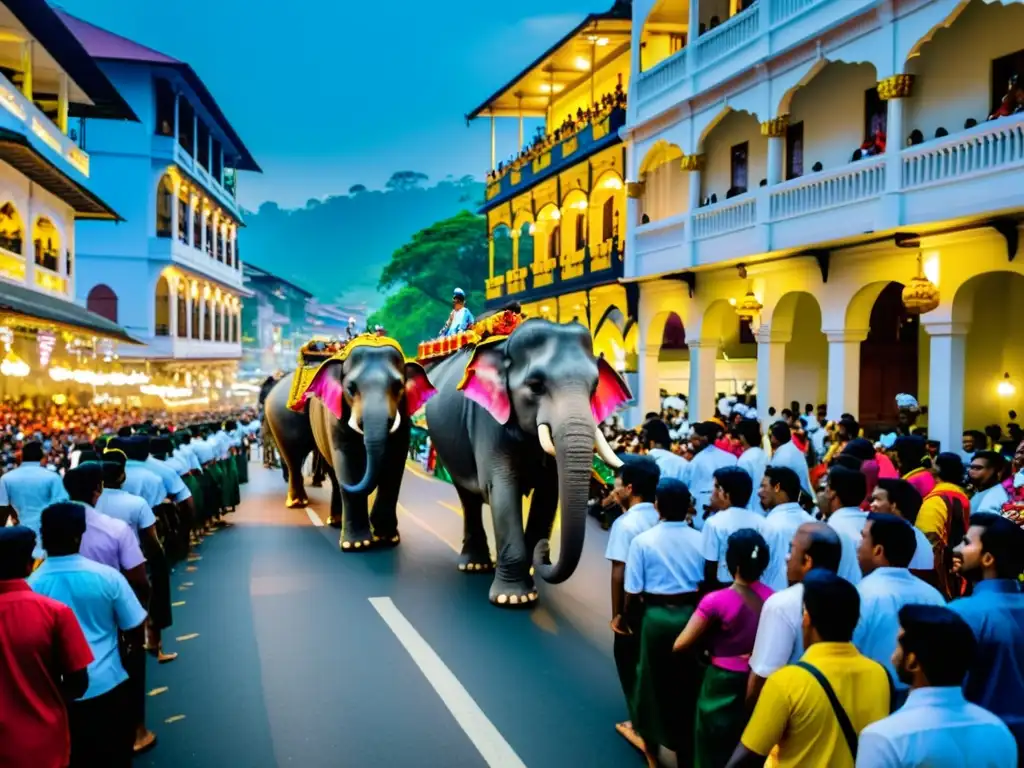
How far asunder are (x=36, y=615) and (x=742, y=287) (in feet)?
55.4

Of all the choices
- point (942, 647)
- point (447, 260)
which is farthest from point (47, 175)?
point (447, 260)

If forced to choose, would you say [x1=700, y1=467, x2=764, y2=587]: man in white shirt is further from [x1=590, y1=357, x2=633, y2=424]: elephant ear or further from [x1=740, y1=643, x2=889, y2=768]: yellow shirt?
[x1=590, y1=357, x2=633, y2=424]: elephant ear

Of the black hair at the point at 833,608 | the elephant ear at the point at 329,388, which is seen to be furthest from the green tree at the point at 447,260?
the black hair at the point at 833,608

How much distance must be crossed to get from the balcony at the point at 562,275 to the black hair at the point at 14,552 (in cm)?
2052

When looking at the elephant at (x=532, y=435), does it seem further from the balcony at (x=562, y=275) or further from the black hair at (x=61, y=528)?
the balcony at (x=562, y=275)

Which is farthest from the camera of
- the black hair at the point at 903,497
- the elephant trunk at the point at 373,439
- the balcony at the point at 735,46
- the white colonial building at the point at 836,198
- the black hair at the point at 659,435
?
the balcony at the point at 735,46

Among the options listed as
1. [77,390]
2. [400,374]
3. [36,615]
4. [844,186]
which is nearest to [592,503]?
[400,374]

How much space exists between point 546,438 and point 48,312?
1379 cm

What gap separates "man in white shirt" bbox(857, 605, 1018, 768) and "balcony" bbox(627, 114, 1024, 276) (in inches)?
420

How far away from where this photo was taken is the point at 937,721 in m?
2.76

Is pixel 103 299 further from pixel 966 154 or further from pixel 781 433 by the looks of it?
pixel 781 433

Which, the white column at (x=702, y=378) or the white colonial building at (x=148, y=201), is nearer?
the white column at (x=702, y=378)

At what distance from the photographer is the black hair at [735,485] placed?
5.29 metres

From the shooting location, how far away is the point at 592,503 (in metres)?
15.4
